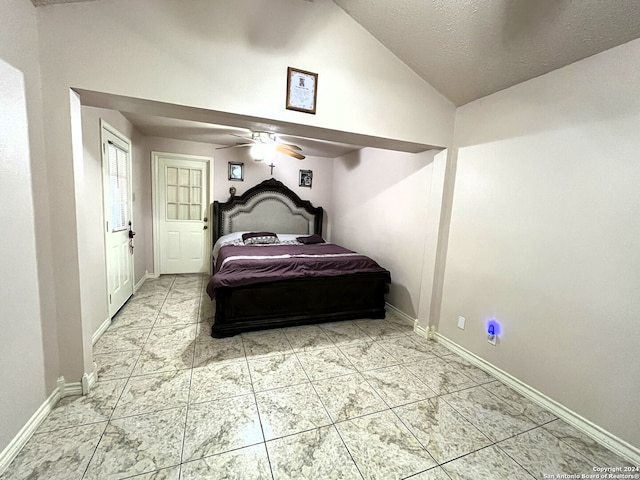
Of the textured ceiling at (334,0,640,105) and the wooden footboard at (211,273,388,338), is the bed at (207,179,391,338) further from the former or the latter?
the textured ceiling at (334,0,640,105)

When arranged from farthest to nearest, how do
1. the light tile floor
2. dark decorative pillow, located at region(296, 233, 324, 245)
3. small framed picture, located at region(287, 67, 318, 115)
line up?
dark decorative pillow, located at region(296, 233, 324, 245)
small framed picture, located at region(287, 67, 318, 115)
the light tile floor

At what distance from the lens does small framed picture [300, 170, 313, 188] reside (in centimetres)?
505

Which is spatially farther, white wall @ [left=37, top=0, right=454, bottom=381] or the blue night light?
the blue night light

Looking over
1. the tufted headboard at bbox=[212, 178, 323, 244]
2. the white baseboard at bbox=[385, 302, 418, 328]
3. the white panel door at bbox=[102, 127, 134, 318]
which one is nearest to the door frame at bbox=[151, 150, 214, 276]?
the tufted headboard at bbox=[212, 178, 323, 244]

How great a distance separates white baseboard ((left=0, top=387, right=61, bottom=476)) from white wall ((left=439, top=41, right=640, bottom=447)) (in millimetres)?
3106

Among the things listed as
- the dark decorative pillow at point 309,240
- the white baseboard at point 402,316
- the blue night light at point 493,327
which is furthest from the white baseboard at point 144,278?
the blue night light at point 493,327

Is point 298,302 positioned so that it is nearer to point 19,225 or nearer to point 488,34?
point 19,225

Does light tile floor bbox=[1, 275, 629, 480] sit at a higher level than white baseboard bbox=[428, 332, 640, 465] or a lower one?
lower

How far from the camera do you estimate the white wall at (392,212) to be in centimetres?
300

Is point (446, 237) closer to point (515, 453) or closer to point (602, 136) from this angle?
point (602, 136)

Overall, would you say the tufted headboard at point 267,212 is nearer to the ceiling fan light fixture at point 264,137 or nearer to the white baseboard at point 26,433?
the ceiling fan light fixture at point 264,137

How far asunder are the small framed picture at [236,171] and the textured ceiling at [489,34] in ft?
9.98

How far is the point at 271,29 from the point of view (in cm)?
192

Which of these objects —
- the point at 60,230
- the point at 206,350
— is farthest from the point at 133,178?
the point at 206,350
